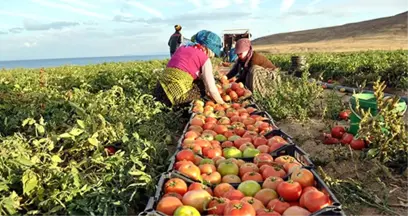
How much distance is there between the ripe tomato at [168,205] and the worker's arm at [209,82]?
3109 mm

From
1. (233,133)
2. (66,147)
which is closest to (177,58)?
(233,133)

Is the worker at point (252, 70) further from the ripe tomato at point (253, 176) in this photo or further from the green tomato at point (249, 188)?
the green tomato at point (249, 188)

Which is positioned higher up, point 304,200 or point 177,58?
point 177,58

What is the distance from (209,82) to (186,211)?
3267 millimetres

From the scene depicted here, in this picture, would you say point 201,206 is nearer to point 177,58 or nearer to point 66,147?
point 66,147

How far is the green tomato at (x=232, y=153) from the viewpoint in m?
3.28

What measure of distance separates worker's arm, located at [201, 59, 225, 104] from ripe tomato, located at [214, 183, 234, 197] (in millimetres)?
2820

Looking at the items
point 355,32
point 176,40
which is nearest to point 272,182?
point 176,40

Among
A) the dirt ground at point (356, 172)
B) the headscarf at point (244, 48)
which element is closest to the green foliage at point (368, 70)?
the headscarf at point (244, 48)

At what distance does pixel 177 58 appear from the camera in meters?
5.68

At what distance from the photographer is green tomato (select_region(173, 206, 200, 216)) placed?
2203 millimetres

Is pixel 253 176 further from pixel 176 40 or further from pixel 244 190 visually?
pixel 176 40

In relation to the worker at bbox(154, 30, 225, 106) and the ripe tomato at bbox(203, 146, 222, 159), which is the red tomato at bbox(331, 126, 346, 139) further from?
the ripe tomato at bbox(203, 146, 222, 159)

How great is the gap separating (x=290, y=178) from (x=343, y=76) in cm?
863
